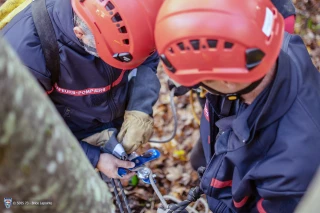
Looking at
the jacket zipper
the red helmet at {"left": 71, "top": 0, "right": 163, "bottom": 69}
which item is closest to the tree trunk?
the red helmet at {"left": 71, "top": 0, "right": 163, "bottom": 69}

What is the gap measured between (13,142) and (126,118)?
2306mm

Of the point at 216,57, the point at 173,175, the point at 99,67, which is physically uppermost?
the point at 216,57

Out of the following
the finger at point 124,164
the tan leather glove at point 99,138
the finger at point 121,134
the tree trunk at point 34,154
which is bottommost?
the finger at point 124,164

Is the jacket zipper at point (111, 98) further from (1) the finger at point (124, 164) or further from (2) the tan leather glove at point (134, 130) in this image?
(1) the finger at point (124, 164)

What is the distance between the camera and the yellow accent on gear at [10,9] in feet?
9.99

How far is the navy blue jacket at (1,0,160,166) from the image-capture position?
2.71 m

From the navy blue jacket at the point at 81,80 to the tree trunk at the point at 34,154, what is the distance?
1.60 meters

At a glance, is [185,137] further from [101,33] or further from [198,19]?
[198,19]

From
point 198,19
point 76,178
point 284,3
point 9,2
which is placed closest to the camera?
point 76,178

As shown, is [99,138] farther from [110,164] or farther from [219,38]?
[219,38]

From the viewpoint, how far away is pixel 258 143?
2176 millimetres

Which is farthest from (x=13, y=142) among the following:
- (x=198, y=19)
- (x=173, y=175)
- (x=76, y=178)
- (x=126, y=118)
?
(x=173, y=175)

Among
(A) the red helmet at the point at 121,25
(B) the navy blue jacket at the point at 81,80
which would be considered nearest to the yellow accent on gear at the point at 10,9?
(B) the navy blue jacket at the point at 81,80

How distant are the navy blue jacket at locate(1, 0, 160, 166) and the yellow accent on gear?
0.17 m
